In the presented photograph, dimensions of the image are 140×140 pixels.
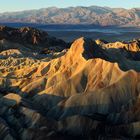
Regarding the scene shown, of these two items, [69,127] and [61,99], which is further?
[61,99]

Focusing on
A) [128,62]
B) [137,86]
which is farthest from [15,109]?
[128,62]

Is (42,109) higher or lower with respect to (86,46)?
lower

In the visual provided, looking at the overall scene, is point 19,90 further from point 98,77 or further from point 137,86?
point 137,86

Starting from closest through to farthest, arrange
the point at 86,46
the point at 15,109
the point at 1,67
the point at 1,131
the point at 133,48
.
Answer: the point at 1,131
the point at 15,109
the point at 86,46
the point at 1,67
the point at 133,48

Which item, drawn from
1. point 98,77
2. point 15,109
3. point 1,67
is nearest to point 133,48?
point 1,67

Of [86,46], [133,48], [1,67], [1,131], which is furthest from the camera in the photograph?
[133,48]

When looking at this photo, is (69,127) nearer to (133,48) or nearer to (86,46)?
(86,46)
